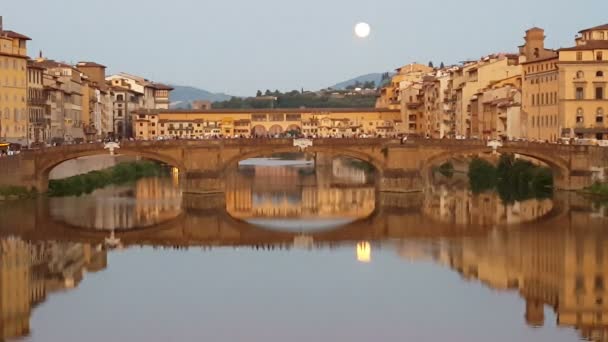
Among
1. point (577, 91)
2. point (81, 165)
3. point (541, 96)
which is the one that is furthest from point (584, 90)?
point (81, 165)


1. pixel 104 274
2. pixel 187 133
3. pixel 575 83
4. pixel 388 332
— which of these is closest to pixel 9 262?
pixel 104 274

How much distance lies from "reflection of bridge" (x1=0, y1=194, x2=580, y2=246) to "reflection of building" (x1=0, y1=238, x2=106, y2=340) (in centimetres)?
185

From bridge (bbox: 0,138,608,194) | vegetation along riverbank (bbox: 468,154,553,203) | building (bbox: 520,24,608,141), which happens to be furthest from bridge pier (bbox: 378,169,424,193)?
building (bbox: 520,24,608,141)

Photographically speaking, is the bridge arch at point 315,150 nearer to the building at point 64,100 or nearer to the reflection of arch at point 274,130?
the building at point 64,100

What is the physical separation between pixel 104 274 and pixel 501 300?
9.29m

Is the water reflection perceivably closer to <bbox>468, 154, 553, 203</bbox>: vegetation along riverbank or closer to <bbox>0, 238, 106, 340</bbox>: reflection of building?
<bbox>468, 154, 553, 203</bbox>: vegetation along riverbank

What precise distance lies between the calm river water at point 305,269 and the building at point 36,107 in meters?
10.5

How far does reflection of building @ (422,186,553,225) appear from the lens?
39.8 metres

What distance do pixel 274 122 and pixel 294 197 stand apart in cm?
3027

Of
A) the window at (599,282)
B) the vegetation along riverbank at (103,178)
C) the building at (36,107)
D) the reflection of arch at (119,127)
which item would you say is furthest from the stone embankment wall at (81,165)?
the window at (599,282)

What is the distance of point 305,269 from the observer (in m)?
30.4

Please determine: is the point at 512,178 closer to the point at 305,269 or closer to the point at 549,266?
the point at 549,266

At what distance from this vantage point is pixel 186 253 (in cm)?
3347

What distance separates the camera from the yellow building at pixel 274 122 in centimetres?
7912
